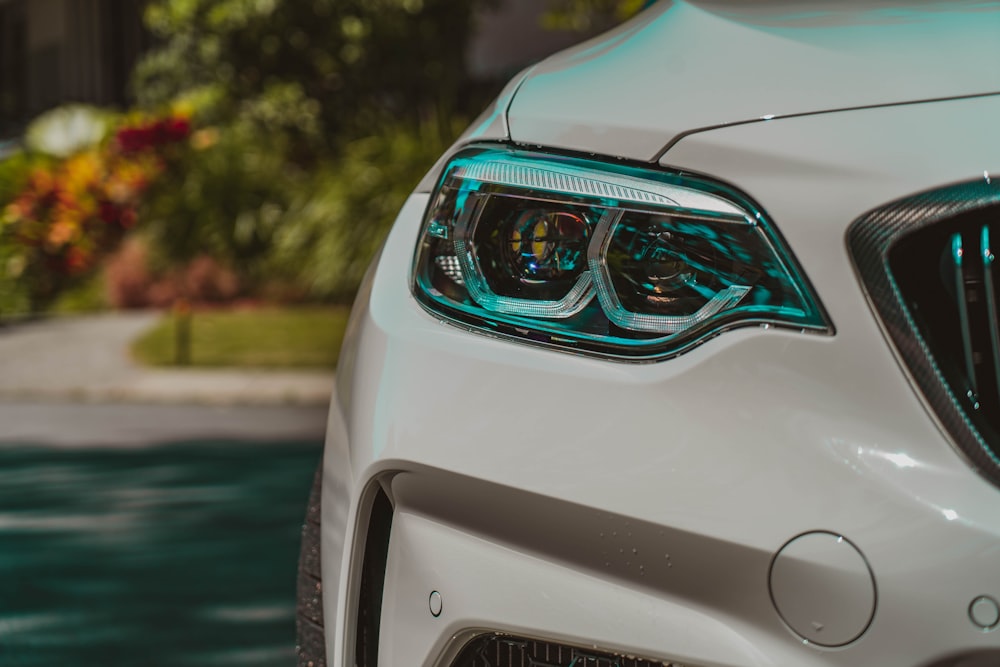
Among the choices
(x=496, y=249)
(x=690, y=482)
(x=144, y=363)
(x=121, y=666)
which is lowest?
(x=144, y=363)

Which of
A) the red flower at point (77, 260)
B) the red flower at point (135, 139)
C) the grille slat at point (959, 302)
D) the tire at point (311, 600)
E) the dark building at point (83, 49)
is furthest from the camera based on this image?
the dark building at point (83, 49)

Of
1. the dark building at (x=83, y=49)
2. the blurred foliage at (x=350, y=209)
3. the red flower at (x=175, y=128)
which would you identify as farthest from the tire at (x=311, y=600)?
the dark building at (x=83, y=49)

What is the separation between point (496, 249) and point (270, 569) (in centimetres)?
274

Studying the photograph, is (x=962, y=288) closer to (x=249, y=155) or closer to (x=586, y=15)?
(x=586, y=15)

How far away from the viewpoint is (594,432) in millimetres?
1325

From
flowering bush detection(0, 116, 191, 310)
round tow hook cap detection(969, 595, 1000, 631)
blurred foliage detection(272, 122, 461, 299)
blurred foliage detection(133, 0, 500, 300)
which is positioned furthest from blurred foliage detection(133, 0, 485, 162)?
round tow hook cap detection(969, 595, 1000, 631)

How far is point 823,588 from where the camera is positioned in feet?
4.05

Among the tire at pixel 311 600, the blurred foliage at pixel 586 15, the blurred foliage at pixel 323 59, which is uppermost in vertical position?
the tire at pixel 311 600

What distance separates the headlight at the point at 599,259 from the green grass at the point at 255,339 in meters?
6.77

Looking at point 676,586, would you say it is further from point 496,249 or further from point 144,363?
point 144,363

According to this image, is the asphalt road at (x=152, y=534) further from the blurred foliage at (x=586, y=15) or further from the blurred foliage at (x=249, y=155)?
the blurred foliage at (x=249, y=155)

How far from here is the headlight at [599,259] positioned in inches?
53.8

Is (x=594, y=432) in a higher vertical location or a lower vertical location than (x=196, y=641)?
higher

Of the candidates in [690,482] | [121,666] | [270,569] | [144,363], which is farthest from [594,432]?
[144,363]
